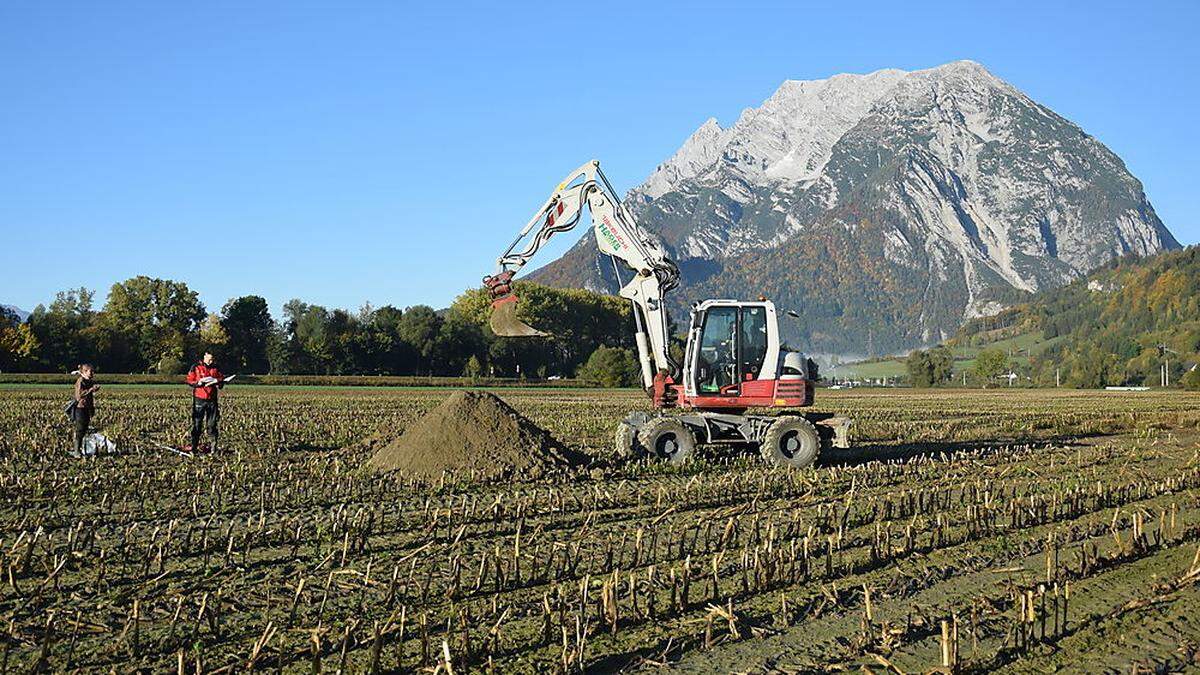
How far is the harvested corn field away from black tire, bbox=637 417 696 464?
411mm

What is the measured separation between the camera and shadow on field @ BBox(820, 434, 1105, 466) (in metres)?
22.9

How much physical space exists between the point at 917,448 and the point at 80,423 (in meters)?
18.7

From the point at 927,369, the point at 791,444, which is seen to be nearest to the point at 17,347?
the point at 791,444

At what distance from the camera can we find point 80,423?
19891mm

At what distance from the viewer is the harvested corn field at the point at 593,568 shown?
7.81 metres

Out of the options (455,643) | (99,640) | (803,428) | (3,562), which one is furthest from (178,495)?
(803,428)

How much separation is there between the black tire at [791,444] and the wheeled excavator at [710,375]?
2 centimetres

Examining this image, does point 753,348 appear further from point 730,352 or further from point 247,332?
point 247,332

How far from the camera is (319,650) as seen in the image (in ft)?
23.6

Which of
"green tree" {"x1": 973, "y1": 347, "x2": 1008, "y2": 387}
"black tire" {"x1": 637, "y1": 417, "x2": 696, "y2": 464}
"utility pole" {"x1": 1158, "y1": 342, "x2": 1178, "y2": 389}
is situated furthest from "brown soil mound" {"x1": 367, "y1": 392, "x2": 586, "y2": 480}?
"green tree" {"x1": 973, "y1": 347, "x2": 1008, "y2": 387}

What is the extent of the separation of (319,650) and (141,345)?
316ft

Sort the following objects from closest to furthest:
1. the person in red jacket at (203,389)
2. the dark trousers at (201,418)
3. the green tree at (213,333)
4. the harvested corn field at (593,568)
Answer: the harvested corn field at (593,568), the person in red jacket at (203,389), the dark trousers at (201,418), the green tree at (213,333)

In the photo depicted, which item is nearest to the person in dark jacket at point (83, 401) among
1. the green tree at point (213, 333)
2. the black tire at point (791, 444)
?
the black tire at point (791, 444)

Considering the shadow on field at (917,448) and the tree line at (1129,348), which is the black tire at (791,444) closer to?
the shadow on field at (917,448)
